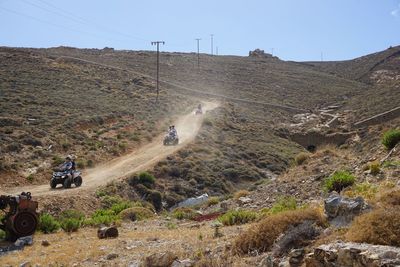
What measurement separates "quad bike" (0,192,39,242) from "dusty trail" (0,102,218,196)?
→ 7.73 m

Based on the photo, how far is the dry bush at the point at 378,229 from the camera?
6461 mm

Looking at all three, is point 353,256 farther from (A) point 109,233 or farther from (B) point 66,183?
(B) point 66,183

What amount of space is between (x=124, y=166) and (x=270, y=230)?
21887mm

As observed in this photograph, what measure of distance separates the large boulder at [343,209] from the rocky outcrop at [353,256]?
1358mm

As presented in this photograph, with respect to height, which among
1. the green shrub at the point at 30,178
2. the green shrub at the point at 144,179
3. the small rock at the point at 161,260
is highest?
the small rock at the point at 161,260

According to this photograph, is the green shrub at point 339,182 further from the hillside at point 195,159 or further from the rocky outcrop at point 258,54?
the rocky outcrop at point 258,54

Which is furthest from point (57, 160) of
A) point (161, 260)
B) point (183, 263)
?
point (183, 263)

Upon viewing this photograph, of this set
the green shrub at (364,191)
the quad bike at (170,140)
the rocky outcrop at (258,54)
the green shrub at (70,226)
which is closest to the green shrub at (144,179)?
Result: the quad bike at (170,140)

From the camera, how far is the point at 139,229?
14.2 meters

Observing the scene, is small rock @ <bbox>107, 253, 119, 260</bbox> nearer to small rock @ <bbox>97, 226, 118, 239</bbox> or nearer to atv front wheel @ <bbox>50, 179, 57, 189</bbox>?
small rock @ <bbox>97, 226, 118, 239</bbox>

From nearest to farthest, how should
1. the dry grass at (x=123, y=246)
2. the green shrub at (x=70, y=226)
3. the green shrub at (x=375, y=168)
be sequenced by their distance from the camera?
the dry grass at (x=123, y=246) → the green shrub at (x=375, y=168) → the green shrub at (x=70, y=226)

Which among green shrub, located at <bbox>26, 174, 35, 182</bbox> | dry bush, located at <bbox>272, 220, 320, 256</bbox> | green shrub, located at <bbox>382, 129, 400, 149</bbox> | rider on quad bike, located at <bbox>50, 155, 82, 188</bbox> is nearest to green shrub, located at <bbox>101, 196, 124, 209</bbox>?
rider on quad bike, located at <bbox>50, 155, 82, 188</bbox>

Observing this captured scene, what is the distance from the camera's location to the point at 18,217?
13.9 metres

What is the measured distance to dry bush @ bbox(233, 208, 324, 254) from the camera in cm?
855
